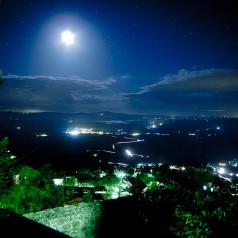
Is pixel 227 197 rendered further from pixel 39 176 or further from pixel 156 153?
pixel 156 153

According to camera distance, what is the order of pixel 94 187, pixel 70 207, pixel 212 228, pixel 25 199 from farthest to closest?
pixel 94 187, pixel 25 199, pixel 70 207, pixel 212 228

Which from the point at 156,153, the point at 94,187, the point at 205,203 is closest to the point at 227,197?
the point at 205,203

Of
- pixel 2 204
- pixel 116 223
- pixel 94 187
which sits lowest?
pixel 94 187

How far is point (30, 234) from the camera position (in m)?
5.33

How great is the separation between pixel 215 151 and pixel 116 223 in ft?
274

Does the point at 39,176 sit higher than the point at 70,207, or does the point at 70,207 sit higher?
the point at 70,207

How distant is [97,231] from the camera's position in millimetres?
6172

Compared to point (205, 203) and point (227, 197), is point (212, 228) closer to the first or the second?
point (205, 203)

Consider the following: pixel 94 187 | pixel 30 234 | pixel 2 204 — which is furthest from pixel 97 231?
pixel 94 187

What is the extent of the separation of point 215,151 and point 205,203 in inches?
3302

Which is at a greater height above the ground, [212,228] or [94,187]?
[212,228]

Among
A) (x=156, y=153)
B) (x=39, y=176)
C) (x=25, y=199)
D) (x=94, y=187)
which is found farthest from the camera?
(x=156, y=153)

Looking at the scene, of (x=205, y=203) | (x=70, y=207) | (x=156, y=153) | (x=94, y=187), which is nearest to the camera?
(x=205, y=203)

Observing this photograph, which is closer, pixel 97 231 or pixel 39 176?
pixel 97 231
